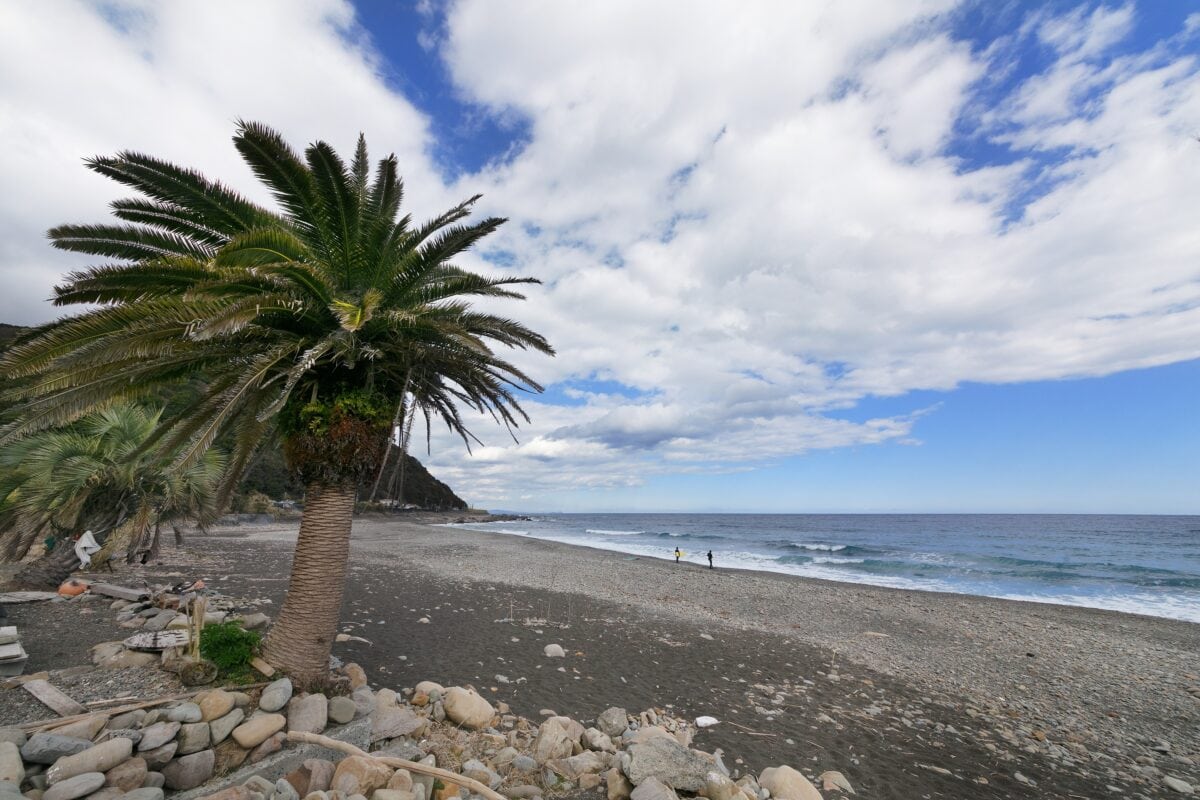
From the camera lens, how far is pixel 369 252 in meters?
6.75

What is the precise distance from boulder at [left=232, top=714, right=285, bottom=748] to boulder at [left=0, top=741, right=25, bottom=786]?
135 centimetres

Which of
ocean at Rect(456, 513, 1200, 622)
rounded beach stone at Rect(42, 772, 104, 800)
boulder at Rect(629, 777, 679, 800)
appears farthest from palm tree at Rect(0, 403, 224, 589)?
ocean at Rect(456, 513, 1200, 622)

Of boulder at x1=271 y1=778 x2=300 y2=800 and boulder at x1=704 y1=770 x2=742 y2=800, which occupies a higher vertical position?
boulder at x1=271 y1=778 x2=300 y2=800

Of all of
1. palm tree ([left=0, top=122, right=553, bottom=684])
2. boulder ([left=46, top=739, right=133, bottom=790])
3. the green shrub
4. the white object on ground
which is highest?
palm tree ([left=0, top=122, right=553, bottom=684])

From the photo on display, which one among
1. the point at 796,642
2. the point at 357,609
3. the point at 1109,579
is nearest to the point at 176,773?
the point at 357,609

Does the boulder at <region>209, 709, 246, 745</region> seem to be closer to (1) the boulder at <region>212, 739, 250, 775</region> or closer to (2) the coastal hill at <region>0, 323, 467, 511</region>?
(1) the boulder at <region>212, 739, 250, 775</region>

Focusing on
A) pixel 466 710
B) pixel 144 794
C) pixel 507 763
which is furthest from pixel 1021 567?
pixel 144 794

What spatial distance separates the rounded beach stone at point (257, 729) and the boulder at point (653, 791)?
3.47m

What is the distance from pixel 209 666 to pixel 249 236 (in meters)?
4.70

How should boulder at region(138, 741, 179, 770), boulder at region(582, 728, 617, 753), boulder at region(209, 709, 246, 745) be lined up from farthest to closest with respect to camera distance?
1. boulder at region(582, 728, 617, 753)
2. boulder at region(209, 709, 246, 745)
3. boulder at region(138, 741, 179, 770)

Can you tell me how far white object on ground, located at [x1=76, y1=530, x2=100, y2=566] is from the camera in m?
10.9

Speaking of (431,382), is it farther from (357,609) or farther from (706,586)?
(706,586)

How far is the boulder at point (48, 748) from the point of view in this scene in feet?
12.7

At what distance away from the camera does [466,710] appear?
21.0 ft
